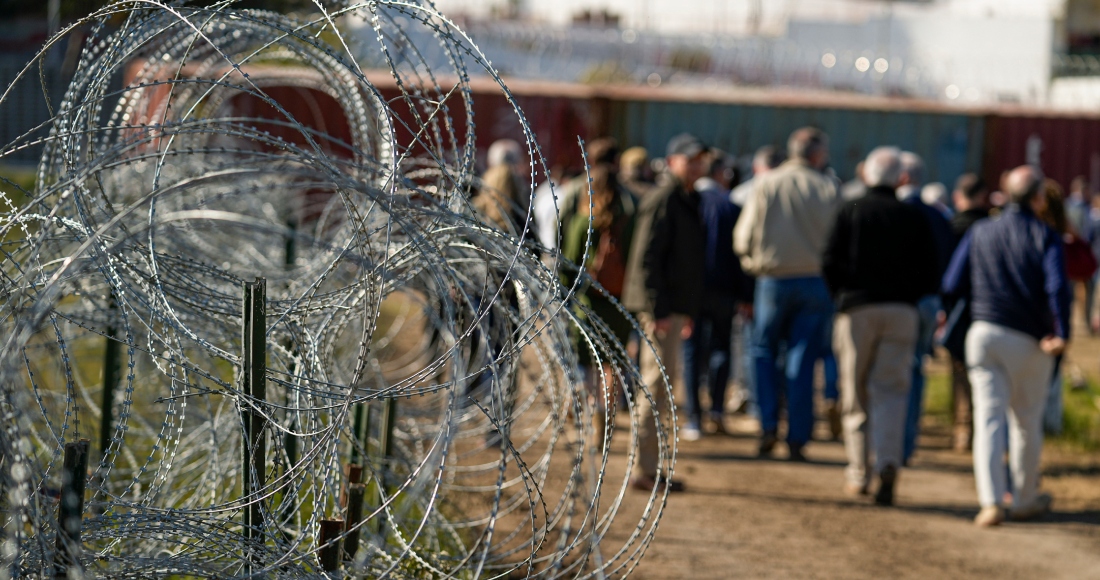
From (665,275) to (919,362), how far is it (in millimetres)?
2189

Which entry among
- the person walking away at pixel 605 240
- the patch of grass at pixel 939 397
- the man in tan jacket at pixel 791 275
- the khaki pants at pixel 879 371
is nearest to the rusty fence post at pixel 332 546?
the person walking away at pixel 605 240

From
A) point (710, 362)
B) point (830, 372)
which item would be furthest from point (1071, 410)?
point (710, 362)

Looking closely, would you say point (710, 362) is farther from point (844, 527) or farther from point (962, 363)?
point (844, 527)

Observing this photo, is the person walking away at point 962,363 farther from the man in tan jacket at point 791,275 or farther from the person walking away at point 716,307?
the person walking away at point 716,307

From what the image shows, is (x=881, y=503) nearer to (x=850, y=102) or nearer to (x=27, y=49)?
(x=850, y=102)

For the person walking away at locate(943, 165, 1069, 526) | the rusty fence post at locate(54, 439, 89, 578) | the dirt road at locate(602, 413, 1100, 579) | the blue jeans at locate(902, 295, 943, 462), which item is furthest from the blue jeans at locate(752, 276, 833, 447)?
the rusty fence post at locate(54, 439, 89, 578)

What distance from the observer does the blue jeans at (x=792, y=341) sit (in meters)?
7.27

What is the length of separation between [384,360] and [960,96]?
18.4 m

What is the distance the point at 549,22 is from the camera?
37.5m

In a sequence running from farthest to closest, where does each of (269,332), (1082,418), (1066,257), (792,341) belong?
(1082,418) → (792,341) → (1066,257) → (269,332)

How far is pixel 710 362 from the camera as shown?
830 centimetres

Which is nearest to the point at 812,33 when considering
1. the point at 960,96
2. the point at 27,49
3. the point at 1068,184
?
the point at 960,96

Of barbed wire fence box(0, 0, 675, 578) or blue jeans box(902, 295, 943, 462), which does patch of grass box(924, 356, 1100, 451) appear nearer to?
blue jeans box(902, 295, 943, 462)

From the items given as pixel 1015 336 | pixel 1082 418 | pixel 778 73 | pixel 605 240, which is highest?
pixel 778 73
